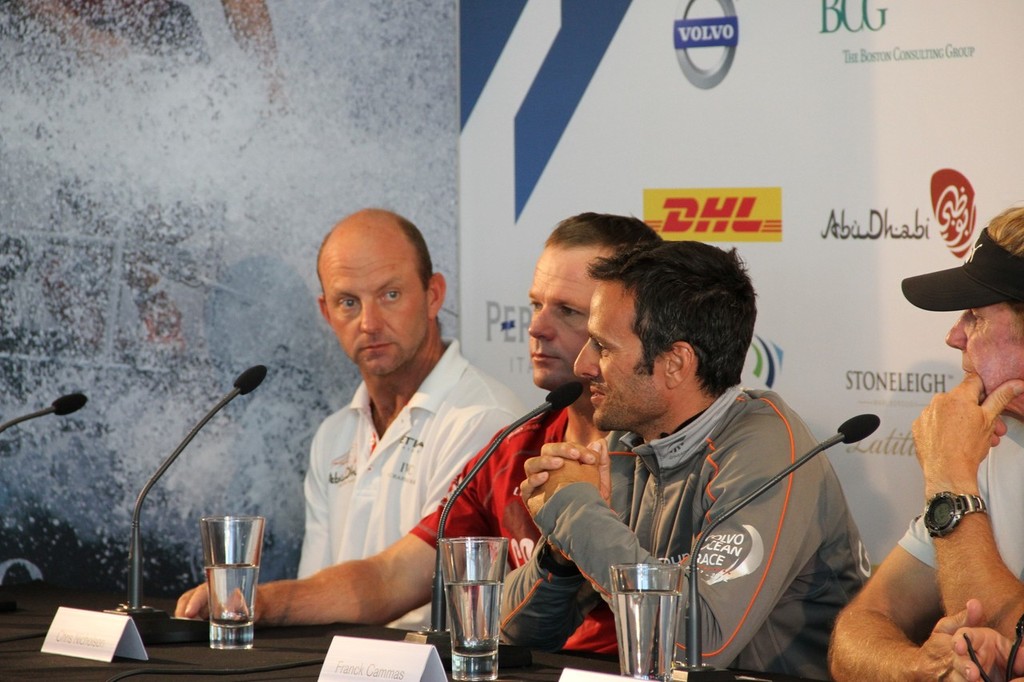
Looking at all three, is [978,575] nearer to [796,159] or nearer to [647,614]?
[647,614]

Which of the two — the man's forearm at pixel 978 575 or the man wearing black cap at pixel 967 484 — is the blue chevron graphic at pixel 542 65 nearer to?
the man wearing black cap at pixel 967 484

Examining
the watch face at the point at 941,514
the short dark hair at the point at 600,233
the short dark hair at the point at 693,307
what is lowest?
the watch face at the point at 941,514

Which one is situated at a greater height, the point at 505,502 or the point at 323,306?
the point at 323,306

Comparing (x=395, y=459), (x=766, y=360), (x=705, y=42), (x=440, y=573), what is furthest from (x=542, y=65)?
(x=440, y=573)

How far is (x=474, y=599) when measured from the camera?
1794mm

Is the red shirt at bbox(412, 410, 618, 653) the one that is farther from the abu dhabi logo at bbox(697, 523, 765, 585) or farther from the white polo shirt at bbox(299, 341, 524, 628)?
the abu dhabi logo at bbox(697, 523, 765, 585)

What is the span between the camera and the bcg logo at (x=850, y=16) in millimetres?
3148

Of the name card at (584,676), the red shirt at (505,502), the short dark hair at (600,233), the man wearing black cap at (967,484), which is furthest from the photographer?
the short dark hair at (600,233)

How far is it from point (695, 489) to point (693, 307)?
0.34 m

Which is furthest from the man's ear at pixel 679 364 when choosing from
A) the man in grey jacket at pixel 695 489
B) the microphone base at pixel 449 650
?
the microphone base at pixel 449 650

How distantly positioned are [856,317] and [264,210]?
66.9 inches

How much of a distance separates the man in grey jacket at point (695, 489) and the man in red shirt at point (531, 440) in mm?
315

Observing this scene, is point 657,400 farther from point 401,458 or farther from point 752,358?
point 401,458

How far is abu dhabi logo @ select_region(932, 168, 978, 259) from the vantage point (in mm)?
3039
